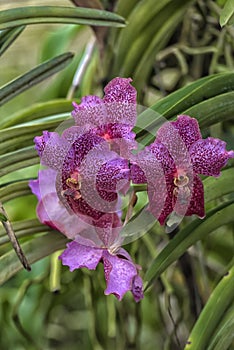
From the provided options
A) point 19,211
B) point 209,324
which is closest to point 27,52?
point 19,211

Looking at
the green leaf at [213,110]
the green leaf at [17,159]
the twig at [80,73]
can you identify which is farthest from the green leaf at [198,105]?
the twig at [80,73]

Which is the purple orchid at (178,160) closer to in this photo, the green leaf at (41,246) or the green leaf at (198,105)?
the green leaf at (198,105)

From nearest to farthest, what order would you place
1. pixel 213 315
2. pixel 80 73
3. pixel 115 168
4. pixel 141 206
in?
pixel 115 168
pixel 213 315
pixel 141 206
pixel 80 73

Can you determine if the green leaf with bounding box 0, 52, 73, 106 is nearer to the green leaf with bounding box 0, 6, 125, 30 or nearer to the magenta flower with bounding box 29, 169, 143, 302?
the green leaf with bounding box 0, 6, 125, 30

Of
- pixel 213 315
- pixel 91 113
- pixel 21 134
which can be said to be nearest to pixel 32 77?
pixel 21 134

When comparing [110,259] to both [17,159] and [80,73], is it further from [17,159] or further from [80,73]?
[80,73]

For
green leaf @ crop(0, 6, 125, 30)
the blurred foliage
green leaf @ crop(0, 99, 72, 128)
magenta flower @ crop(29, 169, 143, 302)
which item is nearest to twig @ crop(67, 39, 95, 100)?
the blurred foliage

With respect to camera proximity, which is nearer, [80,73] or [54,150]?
[54,150]
